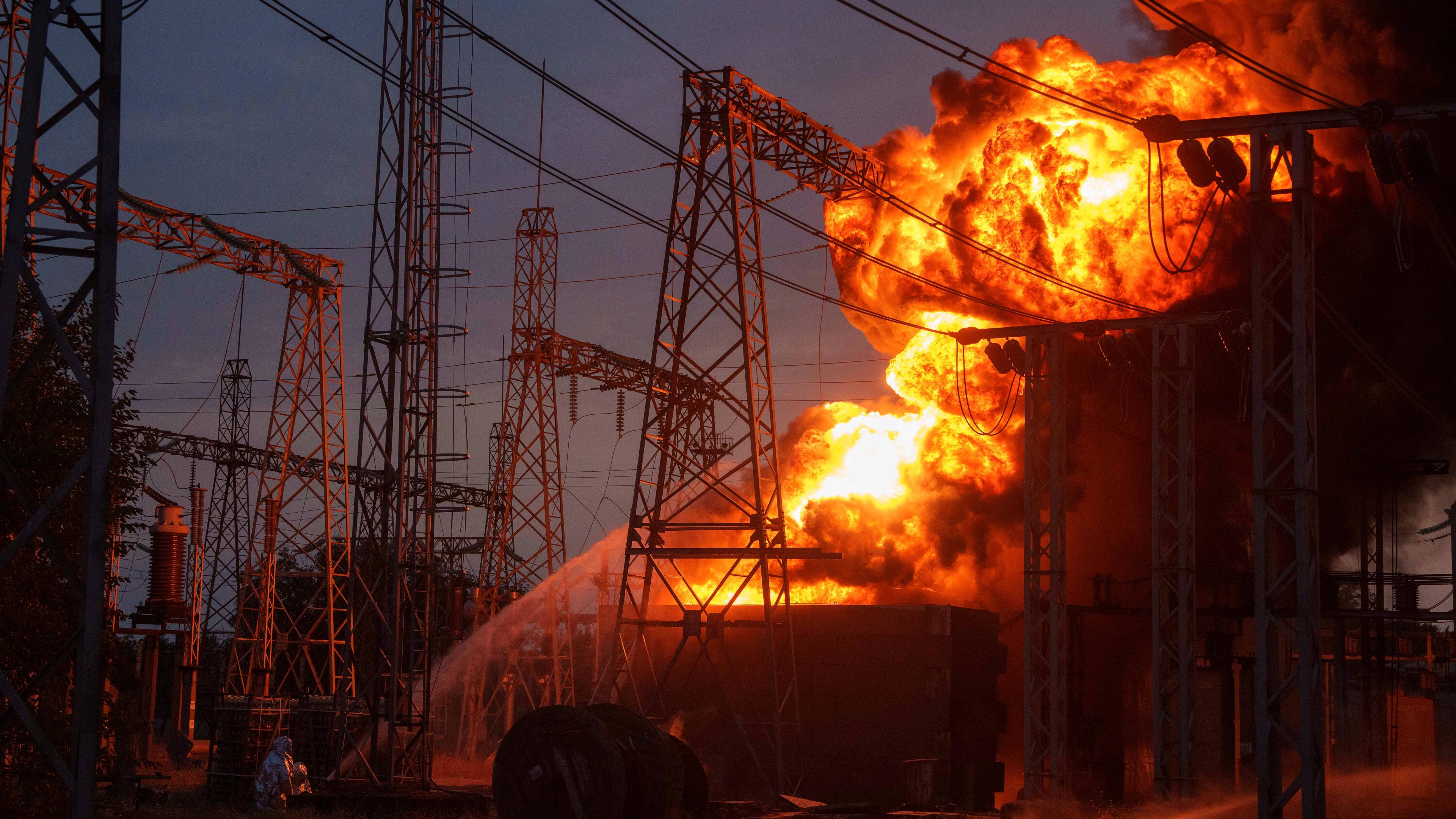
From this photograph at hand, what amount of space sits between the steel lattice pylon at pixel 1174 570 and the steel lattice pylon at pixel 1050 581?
2.07 m

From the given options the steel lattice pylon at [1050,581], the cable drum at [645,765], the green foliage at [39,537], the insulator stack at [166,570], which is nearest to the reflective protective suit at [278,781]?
the insulator stack at [166,570]

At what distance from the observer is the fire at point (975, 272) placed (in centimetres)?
3806

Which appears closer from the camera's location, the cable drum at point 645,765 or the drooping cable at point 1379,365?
the cable drum at point 645,765

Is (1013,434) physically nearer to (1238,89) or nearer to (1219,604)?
(1219,604)

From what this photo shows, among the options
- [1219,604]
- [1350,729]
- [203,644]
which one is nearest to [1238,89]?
[1219,604]

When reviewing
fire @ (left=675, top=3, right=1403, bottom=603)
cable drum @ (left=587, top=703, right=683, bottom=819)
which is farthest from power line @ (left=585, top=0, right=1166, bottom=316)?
cable drum @ (left=587, top=703, right=683, bottom=819)

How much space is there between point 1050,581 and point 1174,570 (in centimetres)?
281

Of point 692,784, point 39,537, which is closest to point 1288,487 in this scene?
point 692,784

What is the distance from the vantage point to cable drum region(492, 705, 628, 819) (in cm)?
1895

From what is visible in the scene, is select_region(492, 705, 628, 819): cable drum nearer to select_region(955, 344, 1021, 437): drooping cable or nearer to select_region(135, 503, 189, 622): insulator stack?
select_region(135, 503, 189, 622): insulator stack

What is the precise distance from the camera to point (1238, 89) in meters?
38.3

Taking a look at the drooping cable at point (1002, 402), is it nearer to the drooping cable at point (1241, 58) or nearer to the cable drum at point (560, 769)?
the drooping cable at point (1241, 58)

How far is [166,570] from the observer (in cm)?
2583

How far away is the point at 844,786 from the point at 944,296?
16.3m
